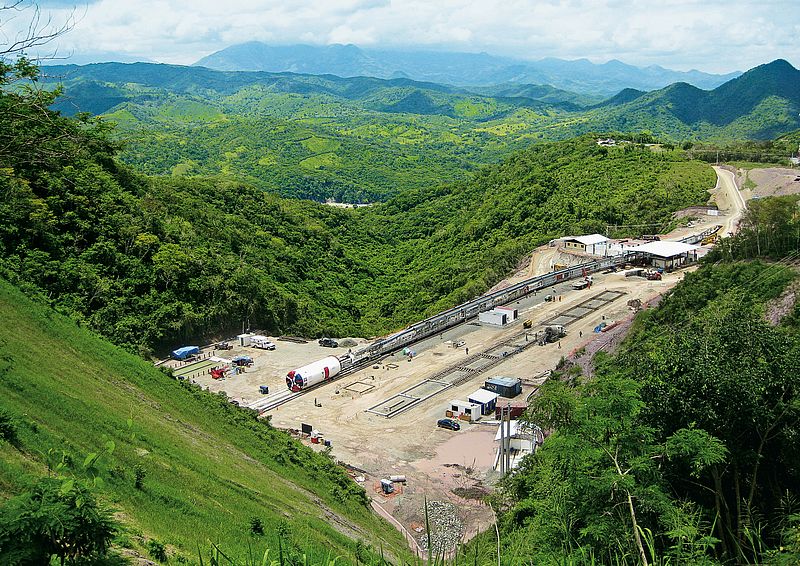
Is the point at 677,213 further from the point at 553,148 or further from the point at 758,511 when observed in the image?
the point at 758,511

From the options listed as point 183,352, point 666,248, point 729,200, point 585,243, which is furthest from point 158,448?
point 729,200

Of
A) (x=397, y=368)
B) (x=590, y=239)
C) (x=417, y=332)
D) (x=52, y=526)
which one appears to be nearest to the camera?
(x=52, y=526)

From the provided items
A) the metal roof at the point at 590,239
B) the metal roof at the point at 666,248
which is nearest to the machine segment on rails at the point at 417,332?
the metal roof at the point at 666,248

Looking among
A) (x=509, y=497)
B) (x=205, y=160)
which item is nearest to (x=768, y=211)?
(x=509, y=497)

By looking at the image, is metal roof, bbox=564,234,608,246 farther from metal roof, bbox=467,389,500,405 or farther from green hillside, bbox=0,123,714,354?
metal roof, bbox=467,389,500,405

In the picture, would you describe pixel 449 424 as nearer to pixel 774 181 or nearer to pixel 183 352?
pixel 183 352

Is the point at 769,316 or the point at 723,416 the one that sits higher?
the point at 723,416
